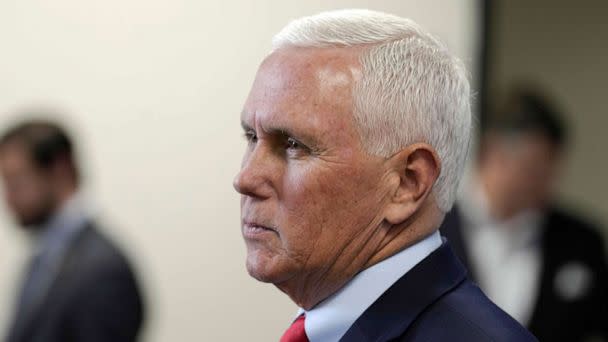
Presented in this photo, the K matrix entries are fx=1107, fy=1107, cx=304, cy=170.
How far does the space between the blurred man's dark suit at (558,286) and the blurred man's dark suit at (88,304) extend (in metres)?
1.18

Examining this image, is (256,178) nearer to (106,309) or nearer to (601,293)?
(106,309)

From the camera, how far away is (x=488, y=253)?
11.5 feet

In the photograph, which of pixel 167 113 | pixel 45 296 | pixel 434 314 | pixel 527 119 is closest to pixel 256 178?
pixel 434 314

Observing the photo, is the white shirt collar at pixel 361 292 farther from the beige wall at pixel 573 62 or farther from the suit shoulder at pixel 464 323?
the beige wall at pixel 573 62

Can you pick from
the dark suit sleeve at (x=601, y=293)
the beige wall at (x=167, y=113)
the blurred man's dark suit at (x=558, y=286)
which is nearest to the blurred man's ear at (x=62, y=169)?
the beige wall at (x=167, y=113)

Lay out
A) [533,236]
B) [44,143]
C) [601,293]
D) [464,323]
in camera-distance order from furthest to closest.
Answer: [44,143] → [533,236] → [601,293] → [464,323]

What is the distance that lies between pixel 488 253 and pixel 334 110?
2214mm

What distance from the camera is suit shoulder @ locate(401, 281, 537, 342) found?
134cm

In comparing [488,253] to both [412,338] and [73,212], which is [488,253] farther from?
[412,338]

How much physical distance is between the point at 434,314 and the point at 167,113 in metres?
3.03

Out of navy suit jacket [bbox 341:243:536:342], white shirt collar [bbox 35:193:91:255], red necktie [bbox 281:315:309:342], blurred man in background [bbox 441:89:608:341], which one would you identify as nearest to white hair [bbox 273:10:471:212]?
navy suit jacket [bbox 341:243:536:342]

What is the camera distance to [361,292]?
1.43 m

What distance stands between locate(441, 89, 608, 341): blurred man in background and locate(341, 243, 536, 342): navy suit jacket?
1.72m

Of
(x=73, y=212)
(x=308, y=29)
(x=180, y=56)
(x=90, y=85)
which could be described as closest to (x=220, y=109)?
(x=180, y=56)
